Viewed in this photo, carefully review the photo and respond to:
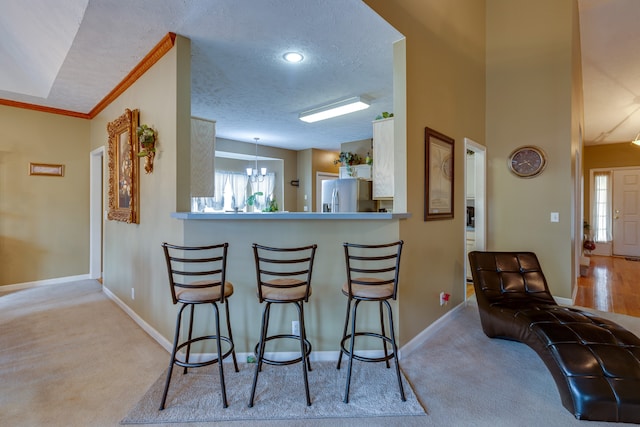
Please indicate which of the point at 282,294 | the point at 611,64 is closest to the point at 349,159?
the point at 611,64

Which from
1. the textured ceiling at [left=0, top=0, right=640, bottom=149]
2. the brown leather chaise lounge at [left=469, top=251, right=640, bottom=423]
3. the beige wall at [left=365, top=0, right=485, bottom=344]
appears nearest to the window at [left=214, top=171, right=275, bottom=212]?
the textured ceiling at [left=0, top=0, right=640, bottom=149]

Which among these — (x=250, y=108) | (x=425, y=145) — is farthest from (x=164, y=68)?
(x=425, y=145)

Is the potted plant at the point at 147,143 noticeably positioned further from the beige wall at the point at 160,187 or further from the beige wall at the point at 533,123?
the beige wall at the point at 533,123

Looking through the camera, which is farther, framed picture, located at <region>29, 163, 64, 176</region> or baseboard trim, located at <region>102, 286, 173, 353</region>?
framed picture, located at <region>29, 163, 64, 176</region>

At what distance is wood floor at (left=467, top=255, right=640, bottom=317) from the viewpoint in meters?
3.71

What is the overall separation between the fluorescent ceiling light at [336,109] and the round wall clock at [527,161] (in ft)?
6.70

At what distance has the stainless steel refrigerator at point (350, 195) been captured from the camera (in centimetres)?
543

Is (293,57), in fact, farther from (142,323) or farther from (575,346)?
(575,346)

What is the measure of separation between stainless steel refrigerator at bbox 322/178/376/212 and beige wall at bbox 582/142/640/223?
605 centimetres

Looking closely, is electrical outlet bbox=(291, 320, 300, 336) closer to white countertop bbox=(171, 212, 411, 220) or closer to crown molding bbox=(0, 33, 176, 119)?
white countertop bbox=(171, 212, 411, 220)

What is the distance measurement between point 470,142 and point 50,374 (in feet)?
15.0

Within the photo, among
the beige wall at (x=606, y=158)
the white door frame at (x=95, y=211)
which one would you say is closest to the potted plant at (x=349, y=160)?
the white door frame at (x=95, y=211)

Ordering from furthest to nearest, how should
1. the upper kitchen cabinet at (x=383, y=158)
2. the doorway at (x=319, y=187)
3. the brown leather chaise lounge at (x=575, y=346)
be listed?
the doorway at (x=319, y=187) → the upper kitchen cabinet at (x=383, y=158) → the brown leather chaise lounge at (x=575, y=346)

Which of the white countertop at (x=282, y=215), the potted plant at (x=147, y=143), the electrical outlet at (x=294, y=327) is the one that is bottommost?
the electrical outlet at (x=294, y=327)
